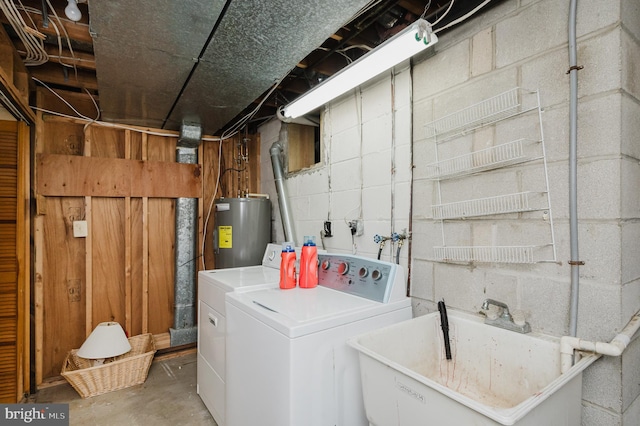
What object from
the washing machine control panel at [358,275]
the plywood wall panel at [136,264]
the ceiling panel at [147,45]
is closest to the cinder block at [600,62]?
the washing machine control panel at [358,275]

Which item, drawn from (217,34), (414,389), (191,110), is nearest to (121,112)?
(191,110)

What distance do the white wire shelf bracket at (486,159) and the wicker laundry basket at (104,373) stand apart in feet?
8.24

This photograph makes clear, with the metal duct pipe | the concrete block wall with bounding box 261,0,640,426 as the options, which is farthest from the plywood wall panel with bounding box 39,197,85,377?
the concrete block wall with bounding box 261,0,640,426

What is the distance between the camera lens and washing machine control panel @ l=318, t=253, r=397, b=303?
5.17ft

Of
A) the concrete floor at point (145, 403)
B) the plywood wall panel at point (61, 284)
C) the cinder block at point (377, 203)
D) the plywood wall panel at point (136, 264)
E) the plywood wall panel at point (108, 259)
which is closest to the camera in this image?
the cinder block at point (377, 203)

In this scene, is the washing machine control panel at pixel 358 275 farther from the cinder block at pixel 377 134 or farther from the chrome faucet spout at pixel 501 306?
the cinder block at pixel 377 134

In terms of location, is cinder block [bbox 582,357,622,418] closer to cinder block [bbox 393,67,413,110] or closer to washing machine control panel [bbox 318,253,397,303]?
washing machine control panel [bbox 318,253,397,303]

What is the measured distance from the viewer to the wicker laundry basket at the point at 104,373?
2.27 m

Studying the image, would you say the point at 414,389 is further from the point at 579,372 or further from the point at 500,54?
the point at 500,54

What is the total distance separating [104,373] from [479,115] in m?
2.93

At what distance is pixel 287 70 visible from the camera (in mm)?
1847

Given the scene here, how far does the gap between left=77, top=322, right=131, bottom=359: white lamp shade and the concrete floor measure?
285 mm

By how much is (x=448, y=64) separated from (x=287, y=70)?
87cm

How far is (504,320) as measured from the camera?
1.33 m
